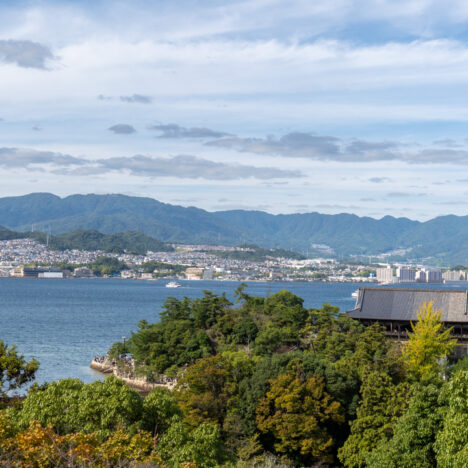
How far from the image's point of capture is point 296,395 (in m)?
23.1

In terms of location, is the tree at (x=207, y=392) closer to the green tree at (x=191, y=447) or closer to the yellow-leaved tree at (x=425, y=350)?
the green tree at (x=191, y=447)

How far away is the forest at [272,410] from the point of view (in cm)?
1555

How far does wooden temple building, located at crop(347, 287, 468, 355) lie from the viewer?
36.2 meters

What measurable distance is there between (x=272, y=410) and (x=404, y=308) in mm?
16167

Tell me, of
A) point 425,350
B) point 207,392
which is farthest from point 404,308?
point 207,392

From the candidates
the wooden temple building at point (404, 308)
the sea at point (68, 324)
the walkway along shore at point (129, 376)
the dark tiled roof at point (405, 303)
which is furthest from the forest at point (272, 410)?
the sea at point (68, 324)

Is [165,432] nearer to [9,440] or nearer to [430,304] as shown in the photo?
[9,440]

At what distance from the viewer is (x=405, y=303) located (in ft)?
124

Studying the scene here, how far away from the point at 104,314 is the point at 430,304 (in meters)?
60.5

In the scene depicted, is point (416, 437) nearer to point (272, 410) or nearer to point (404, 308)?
point (272, 410)

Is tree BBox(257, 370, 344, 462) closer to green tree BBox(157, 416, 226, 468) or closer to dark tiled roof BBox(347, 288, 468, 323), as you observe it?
green tree BBox(157, 416, 226, 468)

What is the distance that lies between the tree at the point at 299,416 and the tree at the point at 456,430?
6203 mm

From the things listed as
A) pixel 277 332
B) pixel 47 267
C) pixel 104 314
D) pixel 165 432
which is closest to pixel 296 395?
pixel 165 432

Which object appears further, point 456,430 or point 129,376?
point 129,376
